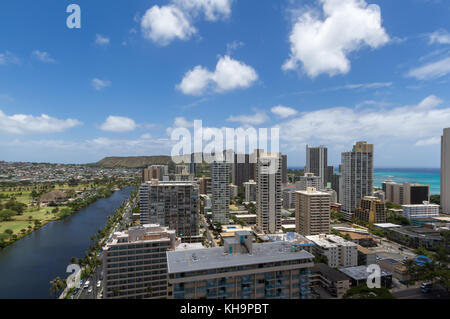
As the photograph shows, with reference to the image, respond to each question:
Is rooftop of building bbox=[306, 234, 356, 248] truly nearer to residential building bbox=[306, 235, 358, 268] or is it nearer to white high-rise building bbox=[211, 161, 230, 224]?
residential building bbox=[306, 235, 358, 268]

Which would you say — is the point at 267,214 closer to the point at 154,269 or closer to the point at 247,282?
the point at 154,269

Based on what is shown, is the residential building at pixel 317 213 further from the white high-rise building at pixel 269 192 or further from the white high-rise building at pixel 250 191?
the white high-rise building at pixel 250 191

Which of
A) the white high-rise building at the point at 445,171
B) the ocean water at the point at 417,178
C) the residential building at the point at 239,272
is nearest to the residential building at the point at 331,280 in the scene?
the residential building at the point at 239,272

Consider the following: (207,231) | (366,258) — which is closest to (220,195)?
(207,231)

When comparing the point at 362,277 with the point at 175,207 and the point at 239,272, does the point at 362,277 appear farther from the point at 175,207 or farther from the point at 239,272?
the point at 175,207

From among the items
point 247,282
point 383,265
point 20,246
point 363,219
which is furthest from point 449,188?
point 20,246
